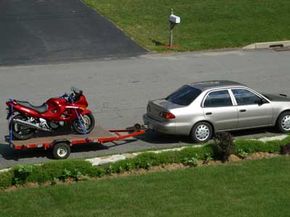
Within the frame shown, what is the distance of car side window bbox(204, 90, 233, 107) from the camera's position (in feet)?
54.2

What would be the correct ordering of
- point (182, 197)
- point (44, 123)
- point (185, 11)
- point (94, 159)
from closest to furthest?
1. point (182, 197)
2. point (94, 159)
3. point (44, 123)
4. point (185, 11)

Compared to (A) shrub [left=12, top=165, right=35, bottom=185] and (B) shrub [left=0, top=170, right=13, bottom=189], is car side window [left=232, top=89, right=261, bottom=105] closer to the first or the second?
(A) shrub [left=12, top=165, right=35, bottom=185]

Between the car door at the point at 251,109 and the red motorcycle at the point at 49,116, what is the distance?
387cm

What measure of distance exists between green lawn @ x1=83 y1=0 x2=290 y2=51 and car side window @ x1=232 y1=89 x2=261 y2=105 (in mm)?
12976

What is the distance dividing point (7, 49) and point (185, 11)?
11087 millimetres

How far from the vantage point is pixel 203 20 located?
113 ft

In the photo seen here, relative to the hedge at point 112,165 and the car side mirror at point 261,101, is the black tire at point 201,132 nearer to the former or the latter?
the car side mirror at point 261,101

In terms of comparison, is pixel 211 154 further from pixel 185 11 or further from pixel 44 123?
pixel 185 11

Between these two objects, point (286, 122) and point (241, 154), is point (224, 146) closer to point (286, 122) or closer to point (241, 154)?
point (241, 154)

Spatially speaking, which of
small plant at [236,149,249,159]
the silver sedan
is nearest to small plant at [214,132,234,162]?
small plant at [236,149,249,159]

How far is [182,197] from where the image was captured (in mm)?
11148

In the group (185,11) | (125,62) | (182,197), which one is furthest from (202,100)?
(185,11)

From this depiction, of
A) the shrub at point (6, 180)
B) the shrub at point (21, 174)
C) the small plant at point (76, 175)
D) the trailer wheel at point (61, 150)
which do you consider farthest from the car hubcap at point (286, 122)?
the shrub at point (6, 180)

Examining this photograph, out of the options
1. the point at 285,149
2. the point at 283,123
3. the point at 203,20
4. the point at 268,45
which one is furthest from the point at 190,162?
the point at 203,20
